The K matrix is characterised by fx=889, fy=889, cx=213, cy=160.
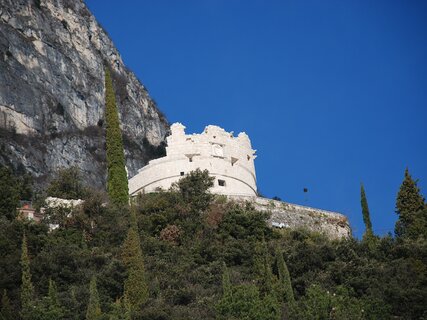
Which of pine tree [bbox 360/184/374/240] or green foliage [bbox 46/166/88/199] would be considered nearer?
pine tree [bbox 360/184/374/240]

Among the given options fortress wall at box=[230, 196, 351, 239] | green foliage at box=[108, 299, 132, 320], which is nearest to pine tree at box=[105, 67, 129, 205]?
fortress wall at box=[230, 196, 351, 239]

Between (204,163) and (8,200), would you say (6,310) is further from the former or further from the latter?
(204,163)

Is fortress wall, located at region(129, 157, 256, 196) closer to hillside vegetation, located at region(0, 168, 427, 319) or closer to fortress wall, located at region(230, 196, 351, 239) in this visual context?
fortress wall, located at region(230, 196, 351, 239)

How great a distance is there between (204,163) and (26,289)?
22242mm

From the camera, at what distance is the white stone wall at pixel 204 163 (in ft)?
193

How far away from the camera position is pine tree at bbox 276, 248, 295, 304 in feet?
131

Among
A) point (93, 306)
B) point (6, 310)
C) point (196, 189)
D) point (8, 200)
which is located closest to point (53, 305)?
point (93, 306)

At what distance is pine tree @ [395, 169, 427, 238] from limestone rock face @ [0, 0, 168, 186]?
150ft

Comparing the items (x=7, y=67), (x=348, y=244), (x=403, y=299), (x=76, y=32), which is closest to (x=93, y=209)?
(x=348, y=244)

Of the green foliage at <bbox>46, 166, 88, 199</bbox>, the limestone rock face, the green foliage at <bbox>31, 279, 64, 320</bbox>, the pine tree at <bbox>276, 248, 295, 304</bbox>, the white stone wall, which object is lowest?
the green foliage at <bbox>31, 279, 64, 320</bbox>

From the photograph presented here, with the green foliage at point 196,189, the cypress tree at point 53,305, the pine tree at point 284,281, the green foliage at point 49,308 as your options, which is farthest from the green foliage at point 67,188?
the green foliage at point 49,308

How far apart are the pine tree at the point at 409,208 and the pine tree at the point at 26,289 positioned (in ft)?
69.8

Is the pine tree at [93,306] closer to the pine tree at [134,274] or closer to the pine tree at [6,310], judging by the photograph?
the pine tree at [134,274]

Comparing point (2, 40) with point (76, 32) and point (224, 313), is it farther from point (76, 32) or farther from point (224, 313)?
point (224, 313)
